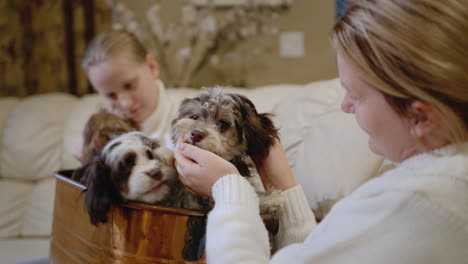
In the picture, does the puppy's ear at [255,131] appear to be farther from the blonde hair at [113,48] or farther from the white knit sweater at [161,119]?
the blonde hair at [113,48]

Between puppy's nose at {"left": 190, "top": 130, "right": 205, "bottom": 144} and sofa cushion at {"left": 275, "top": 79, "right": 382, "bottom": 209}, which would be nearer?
puppy's nose at {"left": 190, "top": 130, "right": 205, "bottom": 144}

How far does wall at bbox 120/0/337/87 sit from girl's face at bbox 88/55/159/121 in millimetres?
1202

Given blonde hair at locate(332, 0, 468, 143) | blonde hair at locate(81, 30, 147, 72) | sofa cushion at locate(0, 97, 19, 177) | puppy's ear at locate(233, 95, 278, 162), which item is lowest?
sofa cushion at locate(0, 97, 19, 177)

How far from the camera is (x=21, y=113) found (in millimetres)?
2871

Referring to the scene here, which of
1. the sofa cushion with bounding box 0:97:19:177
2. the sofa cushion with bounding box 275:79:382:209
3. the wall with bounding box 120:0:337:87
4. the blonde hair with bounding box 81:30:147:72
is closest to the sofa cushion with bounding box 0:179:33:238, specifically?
the sofa cushion with bounding box 0:97:19:177

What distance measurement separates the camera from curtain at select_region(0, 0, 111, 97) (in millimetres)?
3119

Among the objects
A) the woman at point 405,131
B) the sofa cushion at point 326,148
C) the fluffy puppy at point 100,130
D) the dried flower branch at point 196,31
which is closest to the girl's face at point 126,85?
the fluffy puppy at point 100,130

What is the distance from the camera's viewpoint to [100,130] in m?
1.54

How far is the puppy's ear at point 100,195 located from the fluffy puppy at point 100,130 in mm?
394

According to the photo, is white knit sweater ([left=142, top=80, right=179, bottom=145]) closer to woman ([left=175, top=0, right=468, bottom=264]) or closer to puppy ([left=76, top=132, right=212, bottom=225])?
puppy ([left=76, top=132, right=212, bottom=225])

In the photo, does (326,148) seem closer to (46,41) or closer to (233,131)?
(233,131)

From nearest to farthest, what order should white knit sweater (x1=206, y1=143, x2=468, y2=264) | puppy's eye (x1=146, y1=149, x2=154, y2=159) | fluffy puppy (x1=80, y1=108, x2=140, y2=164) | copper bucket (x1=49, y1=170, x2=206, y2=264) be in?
white knit sweater (x1=206, y1=143, x2=468, y2=264) < copper bucket (x1=49, y1=170, x2=206, y2=264) < puppy's eye (x1=146, y1=149, x2=154, y2=159) < fluffy puppy (x1=80, y1=108, x2=140, y2=164)

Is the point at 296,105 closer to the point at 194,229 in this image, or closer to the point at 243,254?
the point at 194,229

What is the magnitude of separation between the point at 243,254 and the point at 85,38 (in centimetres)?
275
